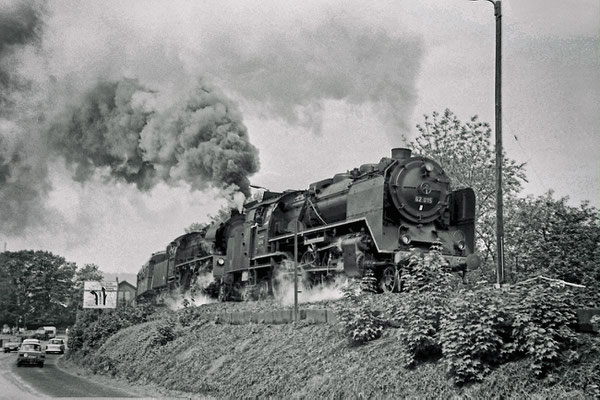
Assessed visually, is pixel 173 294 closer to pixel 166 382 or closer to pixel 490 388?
pixel 166 382

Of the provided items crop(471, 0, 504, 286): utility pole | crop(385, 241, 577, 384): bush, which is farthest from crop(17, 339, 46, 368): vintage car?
crop(385, 241, 577, 384): bush

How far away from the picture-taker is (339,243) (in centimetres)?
2180

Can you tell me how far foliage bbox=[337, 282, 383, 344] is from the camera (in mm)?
12939

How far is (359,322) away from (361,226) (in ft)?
27.6

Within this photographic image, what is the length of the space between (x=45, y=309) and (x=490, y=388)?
110 m

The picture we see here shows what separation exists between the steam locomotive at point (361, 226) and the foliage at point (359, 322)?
10.0 ft

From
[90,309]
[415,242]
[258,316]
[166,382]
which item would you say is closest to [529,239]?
[415,242]

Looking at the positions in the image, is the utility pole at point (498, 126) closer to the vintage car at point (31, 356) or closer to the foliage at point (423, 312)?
the foliage at point (423, 312)

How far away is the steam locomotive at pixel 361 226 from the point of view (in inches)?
798

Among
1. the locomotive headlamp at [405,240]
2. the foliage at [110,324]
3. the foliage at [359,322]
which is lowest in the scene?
the foliage at [110,324]

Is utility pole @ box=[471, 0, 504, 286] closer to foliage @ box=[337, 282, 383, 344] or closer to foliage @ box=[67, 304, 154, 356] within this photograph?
foliage @ box=[337, 282, 383, 344]

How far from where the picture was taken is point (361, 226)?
2128cm

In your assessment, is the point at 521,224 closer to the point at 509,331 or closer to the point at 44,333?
the point at 509,331

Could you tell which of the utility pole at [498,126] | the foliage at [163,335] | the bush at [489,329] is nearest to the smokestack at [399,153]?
the utility pole at [498,126]
